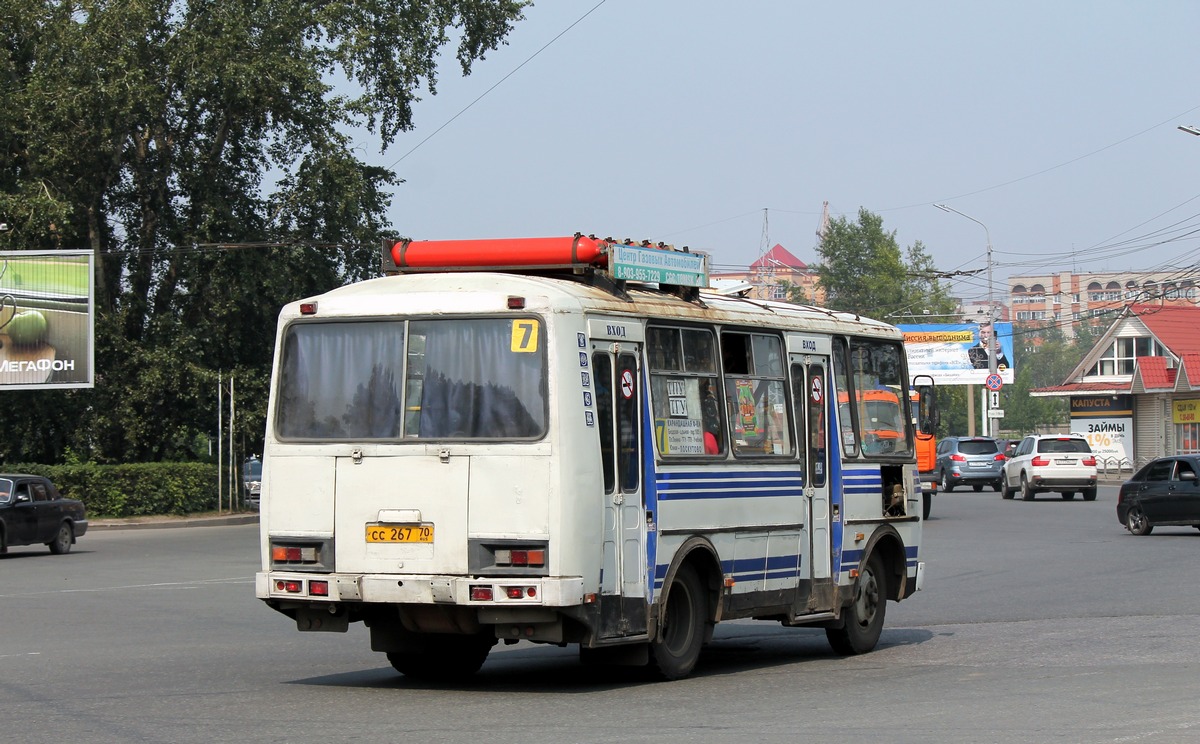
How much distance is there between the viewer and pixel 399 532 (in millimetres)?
10422

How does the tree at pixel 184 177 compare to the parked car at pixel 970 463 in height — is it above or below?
above

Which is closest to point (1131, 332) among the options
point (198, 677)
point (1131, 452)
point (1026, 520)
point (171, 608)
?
point (1131, 452)

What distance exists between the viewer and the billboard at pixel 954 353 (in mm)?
85812

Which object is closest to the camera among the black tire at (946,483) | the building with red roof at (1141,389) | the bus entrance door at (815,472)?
the bus entrance door at (815,472)

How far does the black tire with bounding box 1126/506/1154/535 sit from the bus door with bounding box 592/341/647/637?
21678mm

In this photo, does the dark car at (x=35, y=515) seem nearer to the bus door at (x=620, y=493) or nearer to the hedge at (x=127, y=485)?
the hedge at (x=127, y=485)

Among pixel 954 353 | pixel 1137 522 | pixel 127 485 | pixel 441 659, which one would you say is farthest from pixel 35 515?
pixel 954 353

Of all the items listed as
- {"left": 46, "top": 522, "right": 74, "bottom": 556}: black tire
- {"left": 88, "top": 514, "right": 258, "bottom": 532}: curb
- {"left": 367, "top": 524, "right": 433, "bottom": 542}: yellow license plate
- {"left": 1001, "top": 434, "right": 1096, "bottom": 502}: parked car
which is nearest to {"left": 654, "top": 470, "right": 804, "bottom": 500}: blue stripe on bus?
{"left": 367, "top": 524, "right": 433, "bottom": 542}: yellow license plate

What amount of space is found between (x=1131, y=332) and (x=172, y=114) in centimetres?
4764

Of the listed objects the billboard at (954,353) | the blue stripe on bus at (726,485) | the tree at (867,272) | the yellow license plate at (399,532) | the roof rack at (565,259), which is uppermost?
the tree at (867,272)

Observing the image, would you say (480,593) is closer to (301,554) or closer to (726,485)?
(301,554)

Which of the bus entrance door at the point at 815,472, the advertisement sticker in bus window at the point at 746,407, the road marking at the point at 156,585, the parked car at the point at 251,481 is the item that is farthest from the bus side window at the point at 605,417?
the parked car at the point at 251,481

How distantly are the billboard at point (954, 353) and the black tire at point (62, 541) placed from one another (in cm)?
6129

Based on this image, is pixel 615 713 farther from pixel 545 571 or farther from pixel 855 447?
pixel 855 447
